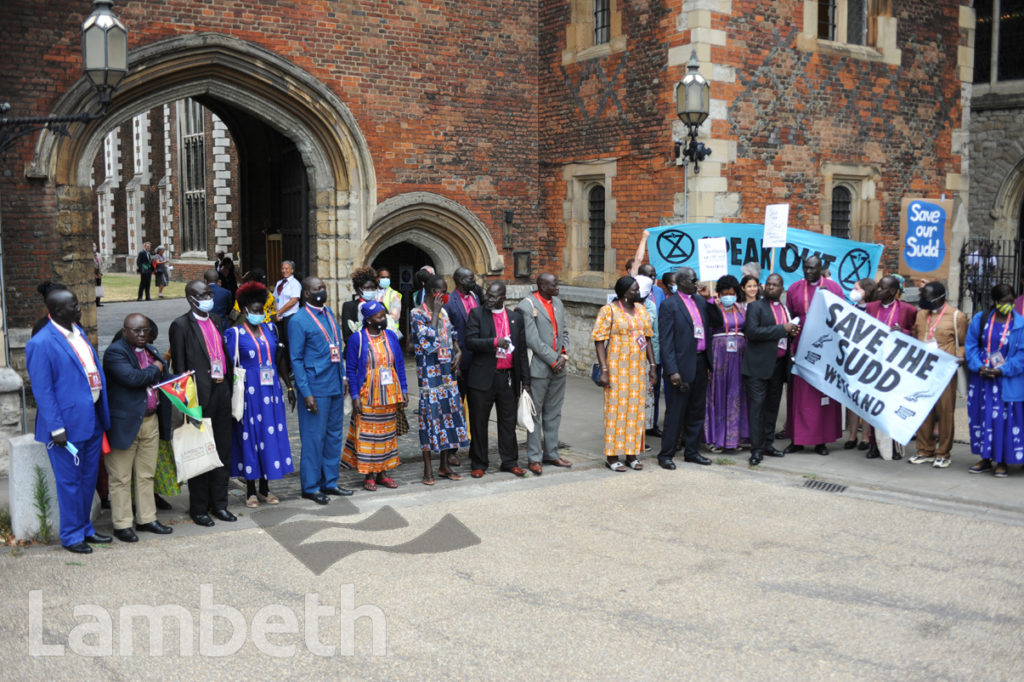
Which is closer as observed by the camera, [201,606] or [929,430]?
[201,606]

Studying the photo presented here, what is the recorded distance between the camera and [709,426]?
1021 centimetres

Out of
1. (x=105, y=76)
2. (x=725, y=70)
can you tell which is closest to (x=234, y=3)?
(x=105, y=76)

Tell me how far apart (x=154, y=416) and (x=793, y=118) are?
10.7 m

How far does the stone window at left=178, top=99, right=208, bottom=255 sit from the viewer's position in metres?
37.4

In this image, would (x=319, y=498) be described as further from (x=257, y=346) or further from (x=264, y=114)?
(x=264, y=114)

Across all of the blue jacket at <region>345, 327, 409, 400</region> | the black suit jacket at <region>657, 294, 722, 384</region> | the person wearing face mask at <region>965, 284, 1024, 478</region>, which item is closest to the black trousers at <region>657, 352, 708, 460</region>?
the black suit jacket at <region>657, 294, 722, 384</region>

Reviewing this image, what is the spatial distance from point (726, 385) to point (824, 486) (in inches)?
63.9

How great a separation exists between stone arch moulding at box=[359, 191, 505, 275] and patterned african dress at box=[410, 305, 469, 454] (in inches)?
239

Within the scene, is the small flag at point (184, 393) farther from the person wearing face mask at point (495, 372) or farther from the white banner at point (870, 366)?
the white banner at point (870, 366)

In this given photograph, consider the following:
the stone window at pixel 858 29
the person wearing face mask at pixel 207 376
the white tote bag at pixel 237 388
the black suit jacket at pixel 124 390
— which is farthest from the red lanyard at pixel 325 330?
the stone window at pixel 858 29

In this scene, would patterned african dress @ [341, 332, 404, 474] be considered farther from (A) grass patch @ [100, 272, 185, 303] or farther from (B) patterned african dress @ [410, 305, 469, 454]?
(A) grass patch @ [100, 272, 185, 303]

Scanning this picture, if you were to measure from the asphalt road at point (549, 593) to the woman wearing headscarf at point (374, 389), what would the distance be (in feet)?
1.41

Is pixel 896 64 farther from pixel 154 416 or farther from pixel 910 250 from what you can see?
pixel 154 416

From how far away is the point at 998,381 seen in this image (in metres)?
9.04
